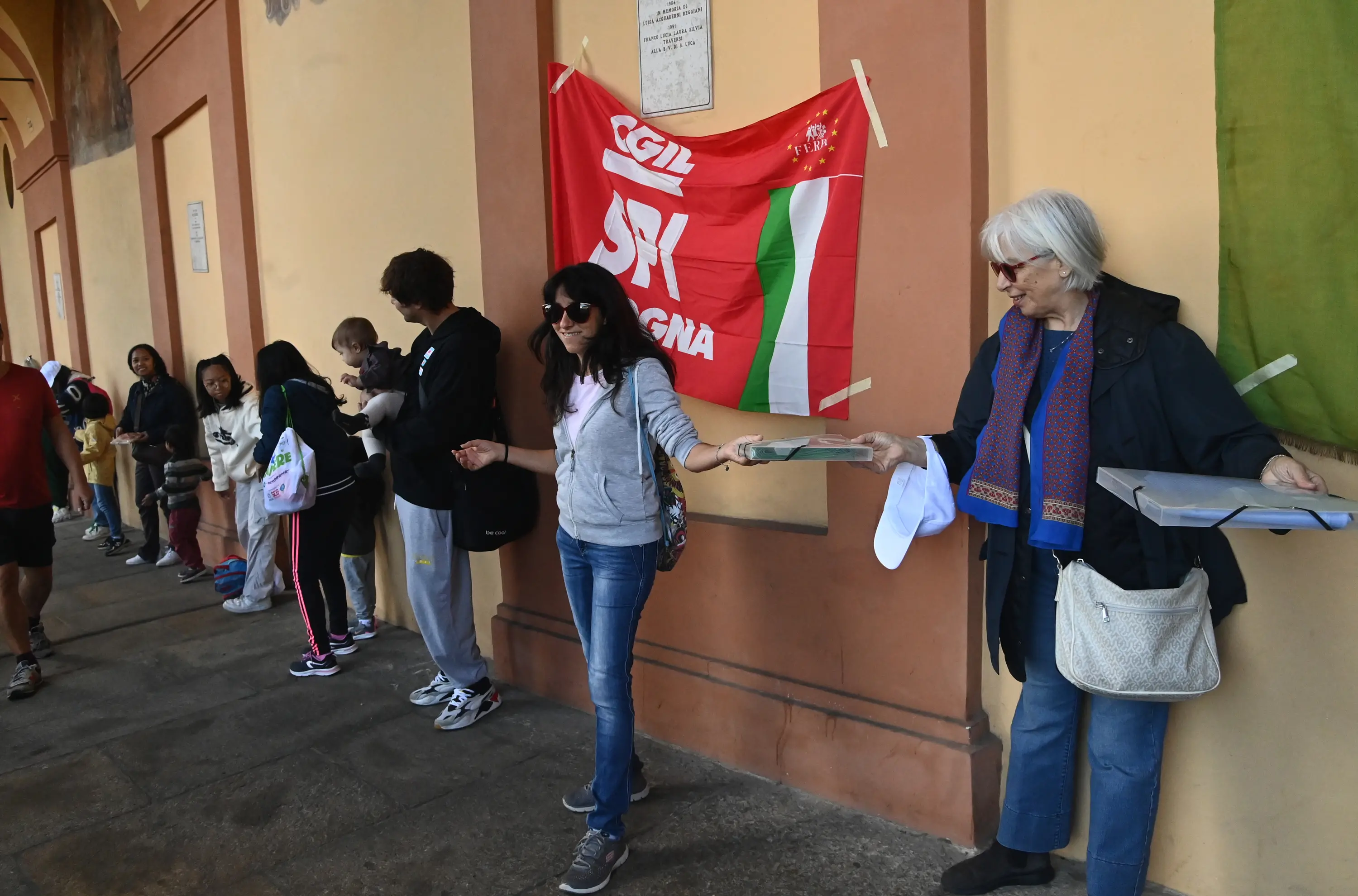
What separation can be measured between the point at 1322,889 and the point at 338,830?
286 centimetres

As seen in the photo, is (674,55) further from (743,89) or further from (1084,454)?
(1084,454)

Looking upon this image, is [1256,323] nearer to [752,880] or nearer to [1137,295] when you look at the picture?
[1137,295]

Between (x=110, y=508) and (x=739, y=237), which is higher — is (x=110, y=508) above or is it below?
below

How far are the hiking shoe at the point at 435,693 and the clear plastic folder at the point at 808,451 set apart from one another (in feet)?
8.19

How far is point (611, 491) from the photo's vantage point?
2.75 m

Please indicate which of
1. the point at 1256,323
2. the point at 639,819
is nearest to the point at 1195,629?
the point at 1256,323

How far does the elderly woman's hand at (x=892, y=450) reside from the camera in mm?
2441

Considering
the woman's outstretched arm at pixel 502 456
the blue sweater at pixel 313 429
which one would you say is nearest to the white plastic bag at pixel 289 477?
the blue sweater at pixel 313 429

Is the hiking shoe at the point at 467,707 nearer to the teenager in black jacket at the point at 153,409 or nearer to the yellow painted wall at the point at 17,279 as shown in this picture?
the teenager in black jacket at the point at 153,409

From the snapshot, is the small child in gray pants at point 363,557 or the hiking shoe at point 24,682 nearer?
the hiking shoe at point 24,682

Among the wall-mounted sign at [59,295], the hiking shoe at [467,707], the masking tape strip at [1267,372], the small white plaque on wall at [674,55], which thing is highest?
the small white plaque on wall at [674,55]

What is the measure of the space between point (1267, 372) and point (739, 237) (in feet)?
5.26

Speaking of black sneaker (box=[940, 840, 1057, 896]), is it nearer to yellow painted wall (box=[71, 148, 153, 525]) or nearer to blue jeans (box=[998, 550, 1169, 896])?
blue jeans (box=[998, 550, 1169, 896])

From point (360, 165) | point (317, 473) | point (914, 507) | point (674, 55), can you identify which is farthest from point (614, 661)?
point (360, 165)
